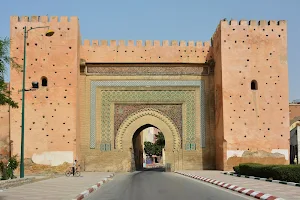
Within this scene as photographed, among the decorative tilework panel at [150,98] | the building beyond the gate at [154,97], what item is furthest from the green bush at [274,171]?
the decorative tilework panel at [150,98]

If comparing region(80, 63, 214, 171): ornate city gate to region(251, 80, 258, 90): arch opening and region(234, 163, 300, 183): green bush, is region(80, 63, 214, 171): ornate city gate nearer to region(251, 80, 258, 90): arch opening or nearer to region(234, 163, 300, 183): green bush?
region(251, 80, 258, 90): arch opening

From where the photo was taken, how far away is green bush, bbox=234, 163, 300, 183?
13944mm

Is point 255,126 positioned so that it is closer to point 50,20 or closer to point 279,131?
point 279,131

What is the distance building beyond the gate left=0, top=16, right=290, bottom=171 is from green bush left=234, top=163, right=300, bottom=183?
4513 mm

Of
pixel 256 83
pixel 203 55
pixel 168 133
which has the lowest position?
pixel 168 133

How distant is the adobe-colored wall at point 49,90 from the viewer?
22.5m

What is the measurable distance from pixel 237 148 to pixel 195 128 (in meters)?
2.52

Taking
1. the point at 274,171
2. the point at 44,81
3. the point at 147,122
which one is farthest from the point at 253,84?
the point at 44,81

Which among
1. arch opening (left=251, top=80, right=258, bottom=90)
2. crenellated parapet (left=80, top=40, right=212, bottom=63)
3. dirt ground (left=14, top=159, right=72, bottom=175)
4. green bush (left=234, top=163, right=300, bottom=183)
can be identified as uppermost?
crenellated parapet (left=80, top=40, right=212, bottom=63)

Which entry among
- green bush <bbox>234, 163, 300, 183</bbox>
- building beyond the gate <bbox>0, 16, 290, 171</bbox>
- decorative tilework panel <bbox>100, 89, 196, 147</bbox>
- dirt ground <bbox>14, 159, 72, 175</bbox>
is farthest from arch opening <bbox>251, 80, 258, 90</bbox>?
dirt ground <bbox>14, 159, 72, 175</bbox>

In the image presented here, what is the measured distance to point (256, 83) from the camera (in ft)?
76.9

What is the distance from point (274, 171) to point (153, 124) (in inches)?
384

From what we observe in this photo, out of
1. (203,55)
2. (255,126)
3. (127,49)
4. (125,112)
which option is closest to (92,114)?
(125,112)

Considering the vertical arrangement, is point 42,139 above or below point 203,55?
below
